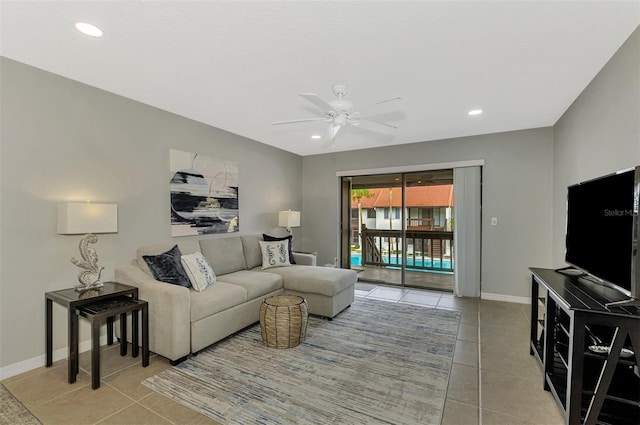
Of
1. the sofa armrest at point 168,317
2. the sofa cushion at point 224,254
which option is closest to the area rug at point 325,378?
the sofa armrest at point 168,317

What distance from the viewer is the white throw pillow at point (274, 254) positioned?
14.2 ft

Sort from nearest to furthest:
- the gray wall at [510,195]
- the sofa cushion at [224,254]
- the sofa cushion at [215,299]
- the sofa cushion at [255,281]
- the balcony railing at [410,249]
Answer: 1. the sofa cushion at [215,299]
2. the sofa cushion at [255,281]
3. the sofa cushion at [224,254]
4. the gray wall at [510,195]
5. the balcony railing at [410,249]

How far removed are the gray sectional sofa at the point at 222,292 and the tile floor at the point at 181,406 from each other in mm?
341

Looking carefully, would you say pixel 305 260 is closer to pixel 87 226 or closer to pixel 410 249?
pixel 410 249

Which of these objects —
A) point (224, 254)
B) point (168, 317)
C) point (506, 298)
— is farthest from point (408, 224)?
point (168, 317)

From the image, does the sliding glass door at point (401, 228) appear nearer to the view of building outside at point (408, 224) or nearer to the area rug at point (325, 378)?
the view of building outside at point (408, 224)

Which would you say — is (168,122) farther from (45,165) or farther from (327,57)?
(327,57)

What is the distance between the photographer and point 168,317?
254 cm

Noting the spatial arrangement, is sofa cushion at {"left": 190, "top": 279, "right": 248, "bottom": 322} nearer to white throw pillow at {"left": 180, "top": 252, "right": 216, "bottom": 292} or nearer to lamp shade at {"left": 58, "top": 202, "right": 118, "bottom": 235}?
white throw pillow at {"left": 180, "top": 252, "right": 216, "bottom": 292}

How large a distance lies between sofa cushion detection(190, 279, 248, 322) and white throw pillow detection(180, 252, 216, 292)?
3.0 inches

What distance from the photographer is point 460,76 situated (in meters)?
2.60

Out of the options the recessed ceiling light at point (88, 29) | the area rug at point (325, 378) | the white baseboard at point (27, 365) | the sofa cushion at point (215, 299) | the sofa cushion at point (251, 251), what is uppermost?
the recessed ceiling light at point (88, 29)

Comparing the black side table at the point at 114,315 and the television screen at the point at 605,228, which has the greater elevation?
the television screen at the point at 605,228

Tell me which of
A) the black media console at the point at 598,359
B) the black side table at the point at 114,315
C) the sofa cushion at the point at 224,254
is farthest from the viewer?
the sofa cushion at the point at 224,254
